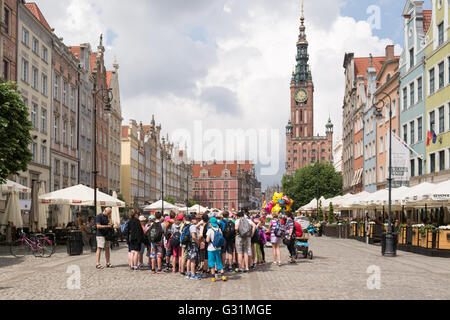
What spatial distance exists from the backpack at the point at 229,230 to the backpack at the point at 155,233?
188cm

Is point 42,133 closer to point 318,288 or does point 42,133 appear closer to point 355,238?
point 355,238

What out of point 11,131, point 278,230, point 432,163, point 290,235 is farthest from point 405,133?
point 11,131

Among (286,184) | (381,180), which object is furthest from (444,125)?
(286,184)

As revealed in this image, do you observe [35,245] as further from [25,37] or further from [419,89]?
[419,89]

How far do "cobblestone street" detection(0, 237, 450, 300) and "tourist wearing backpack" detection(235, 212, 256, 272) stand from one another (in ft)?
1.47

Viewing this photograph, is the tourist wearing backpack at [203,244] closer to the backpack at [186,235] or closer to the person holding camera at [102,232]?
the backpack at [186,235]

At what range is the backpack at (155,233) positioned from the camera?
16.0 meters

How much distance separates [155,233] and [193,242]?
5.74ft

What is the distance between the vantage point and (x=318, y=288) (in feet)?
40.5

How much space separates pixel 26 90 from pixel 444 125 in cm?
2577

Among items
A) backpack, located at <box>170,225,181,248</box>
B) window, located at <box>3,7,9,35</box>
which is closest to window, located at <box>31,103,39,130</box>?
window, located at <box>3,7,9,35</box>

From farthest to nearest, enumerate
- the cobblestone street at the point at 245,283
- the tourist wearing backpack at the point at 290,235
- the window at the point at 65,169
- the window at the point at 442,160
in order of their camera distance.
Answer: the window at the point at 65,169
the window at the point at 442,160
the tourist wearing backpack at the point at 290,235
the cobblestone street at the point at 245,283

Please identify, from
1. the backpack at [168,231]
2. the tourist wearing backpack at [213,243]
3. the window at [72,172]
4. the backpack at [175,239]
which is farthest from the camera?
the window at [72,172]

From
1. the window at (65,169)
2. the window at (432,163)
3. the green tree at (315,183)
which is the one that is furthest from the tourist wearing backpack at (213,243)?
the green tree at (315,183)
